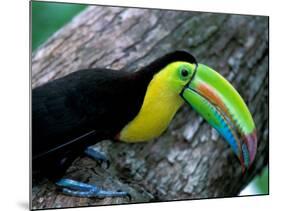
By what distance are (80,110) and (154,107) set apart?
370 mm

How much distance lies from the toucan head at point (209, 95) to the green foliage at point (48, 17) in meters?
0.62

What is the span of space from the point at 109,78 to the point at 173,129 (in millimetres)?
545

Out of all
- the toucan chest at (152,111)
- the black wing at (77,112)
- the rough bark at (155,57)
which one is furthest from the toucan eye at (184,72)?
the rough bark at (155,57)

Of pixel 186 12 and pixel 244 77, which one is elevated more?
pixel 186 12

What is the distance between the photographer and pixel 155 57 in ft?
9.59

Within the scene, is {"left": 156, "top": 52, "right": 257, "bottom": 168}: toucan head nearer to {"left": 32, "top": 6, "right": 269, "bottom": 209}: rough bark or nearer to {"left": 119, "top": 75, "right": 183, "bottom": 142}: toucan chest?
{"left": 119, "top": 75, "right": 183, "bottom": 142}: toucan chest

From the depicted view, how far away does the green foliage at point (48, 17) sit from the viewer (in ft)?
8.46

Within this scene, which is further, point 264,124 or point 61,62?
point 264,124

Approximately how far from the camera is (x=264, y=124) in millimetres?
3193

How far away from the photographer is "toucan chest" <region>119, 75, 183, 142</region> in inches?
102

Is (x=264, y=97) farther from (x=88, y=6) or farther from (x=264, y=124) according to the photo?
(x=88, y=6)

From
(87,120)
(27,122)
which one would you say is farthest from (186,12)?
(27,122)

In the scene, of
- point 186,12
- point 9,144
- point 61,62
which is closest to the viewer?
point 9,144

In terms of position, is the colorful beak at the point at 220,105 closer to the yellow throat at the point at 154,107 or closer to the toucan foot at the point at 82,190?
the yellow throat at the point at 154,107
